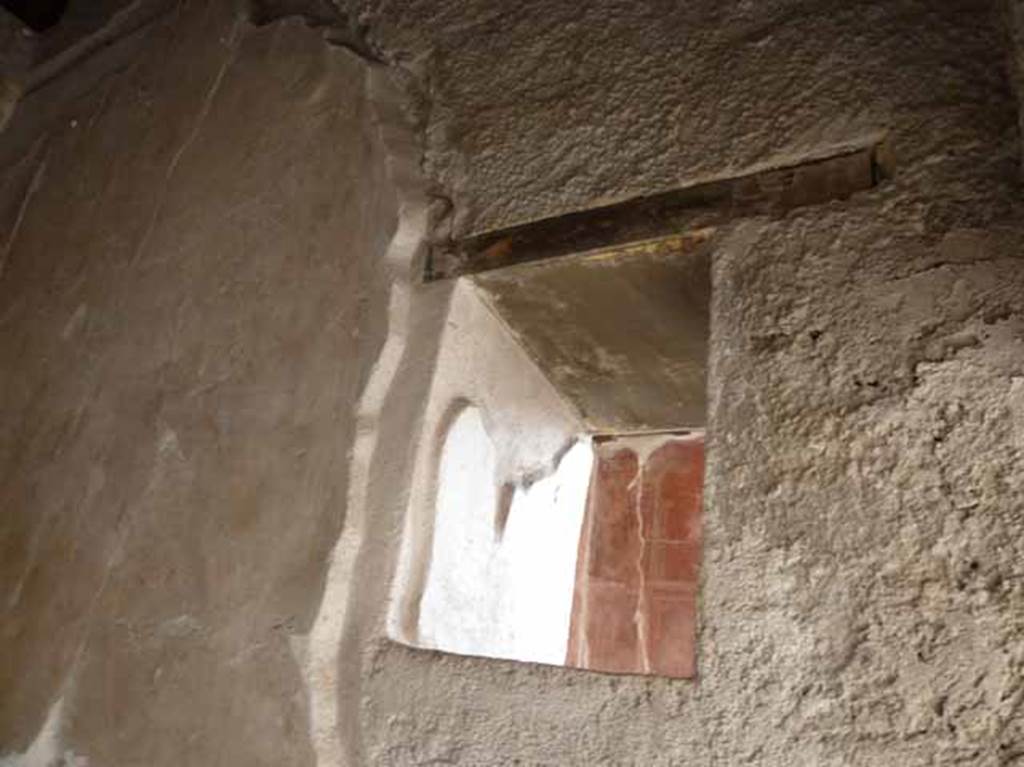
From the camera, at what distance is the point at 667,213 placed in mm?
1354

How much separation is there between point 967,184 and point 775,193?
24 cm

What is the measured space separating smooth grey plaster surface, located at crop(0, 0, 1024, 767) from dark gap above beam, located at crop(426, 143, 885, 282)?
1.1 inches

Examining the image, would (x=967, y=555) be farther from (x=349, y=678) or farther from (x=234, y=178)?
(x=234, y=178)

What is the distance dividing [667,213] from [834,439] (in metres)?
0.45

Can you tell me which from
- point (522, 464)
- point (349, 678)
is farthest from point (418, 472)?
point (522, 464)

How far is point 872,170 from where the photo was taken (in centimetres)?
120

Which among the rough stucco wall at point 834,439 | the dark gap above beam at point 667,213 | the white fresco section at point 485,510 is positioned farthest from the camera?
the white fresco section at point 485,510

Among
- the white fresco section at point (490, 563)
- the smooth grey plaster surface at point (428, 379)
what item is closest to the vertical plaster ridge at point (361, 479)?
the smooth grey plaster surface at point (428, 379)

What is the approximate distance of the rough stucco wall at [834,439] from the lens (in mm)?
947

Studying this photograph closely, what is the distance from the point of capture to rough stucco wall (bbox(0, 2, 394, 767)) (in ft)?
4.72

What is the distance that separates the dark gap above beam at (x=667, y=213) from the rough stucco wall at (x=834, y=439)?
30 millimetres

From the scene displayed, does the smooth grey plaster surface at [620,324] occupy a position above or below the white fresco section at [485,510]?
above

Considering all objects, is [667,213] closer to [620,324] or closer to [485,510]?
[620,324]

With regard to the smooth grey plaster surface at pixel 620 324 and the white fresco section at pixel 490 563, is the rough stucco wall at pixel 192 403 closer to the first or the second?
the white fresco section at pixel 490 563
